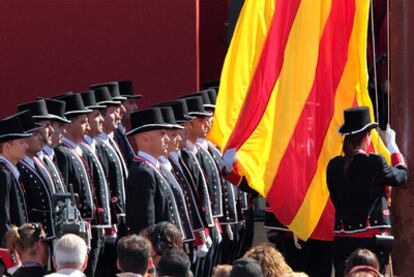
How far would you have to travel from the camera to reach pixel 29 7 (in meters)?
14.1

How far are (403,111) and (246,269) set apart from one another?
8.99 ft

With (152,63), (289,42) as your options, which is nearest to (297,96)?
(289,42)

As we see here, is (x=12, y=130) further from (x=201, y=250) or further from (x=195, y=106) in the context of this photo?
(x=195, y=106)

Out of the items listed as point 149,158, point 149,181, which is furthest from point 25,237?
point 149,158

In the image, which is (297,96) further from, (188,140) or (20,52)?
(20,52)

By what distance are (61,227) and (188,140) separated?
3009mm

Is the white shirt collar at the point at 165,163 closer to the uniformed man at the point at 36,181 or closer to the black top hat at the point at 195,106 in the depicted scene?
the uniformed man at the point at 36,181

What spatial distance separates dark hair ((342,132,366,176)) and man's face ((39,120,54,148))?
88.8 inches

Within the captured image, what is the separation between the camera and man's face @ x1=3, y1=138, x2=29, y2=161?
10.3 meters

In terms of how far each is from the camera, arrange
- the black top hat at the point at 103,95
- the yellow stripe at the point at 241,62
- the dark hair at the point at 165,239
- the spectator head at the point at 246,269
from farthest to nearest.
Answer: the black top hat at the point at 103,95 < the yellow stripe at the point at 241,62 < the dark hair at the point at 165,239 < the spectator head at the point at 246,269

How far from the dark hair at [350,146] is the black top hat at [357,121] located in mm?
57

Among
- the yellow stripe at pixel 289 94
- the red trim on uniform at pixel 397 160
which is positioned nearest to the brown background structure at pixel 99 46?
the yellow stripe at pixel 289 94

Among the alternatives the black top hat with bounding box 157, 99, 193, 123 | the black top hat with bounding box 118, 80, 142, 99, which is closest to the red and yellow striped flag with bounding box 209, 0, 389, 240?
the black top hat with bounding box 157, 99, 193, 123

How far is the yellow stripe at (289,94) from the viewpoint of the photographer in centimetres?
1045
